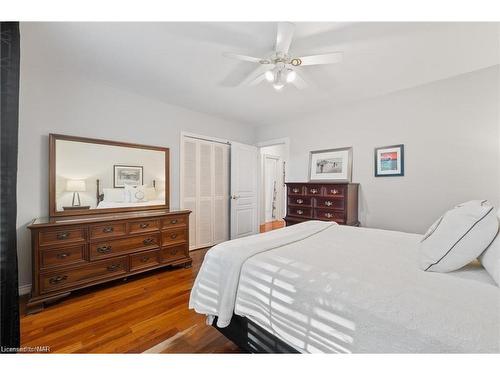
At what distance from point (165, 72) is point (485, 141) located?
3574mm

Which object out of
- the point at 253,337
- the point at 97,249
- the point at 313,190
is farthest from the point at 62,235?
the point at 313,190

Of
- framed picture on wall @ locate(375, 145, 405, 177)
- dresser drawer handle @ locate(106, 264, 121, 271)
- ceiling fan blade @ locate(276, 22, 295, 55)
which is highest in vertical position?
ceiling fan blade @ locate(276, 22, 295, 55)

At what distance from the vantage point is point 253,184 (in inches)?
181

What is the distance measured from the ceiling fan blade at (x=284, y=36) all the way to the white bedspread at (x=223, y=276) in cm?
153

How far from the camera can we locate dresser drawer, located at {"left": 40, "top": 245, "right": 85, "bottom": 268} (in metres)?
2.03

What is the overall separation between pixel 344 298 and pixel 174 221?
97.2 inches

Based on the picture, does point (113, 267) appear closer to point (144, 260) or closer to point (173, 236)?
point (144, 260)

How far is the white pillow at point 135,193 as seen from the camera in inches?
115

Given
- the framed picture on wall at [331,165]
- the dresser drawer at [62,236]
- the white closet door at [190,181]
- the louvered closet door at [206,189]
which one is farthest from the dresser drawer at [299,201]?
the dresser drawer at [62,236]

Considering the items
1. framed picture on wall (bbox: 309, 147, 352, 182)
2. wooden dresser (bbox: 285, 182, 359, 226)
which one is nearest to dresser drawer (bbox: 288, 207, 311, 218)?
wooden dresser (bbox: 285, 182, 359, 226)

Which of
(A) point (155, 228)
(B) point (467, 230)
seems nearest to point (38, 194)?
(A) point (155, 228)

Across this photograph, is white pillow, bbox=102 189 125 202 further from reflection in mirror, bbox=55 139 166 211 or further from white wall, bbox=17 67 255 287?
white wall, bbox=17 67 255 287

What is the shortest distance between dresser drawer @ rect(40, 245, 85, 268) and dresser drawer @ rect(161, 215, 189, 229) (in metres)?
0.87
